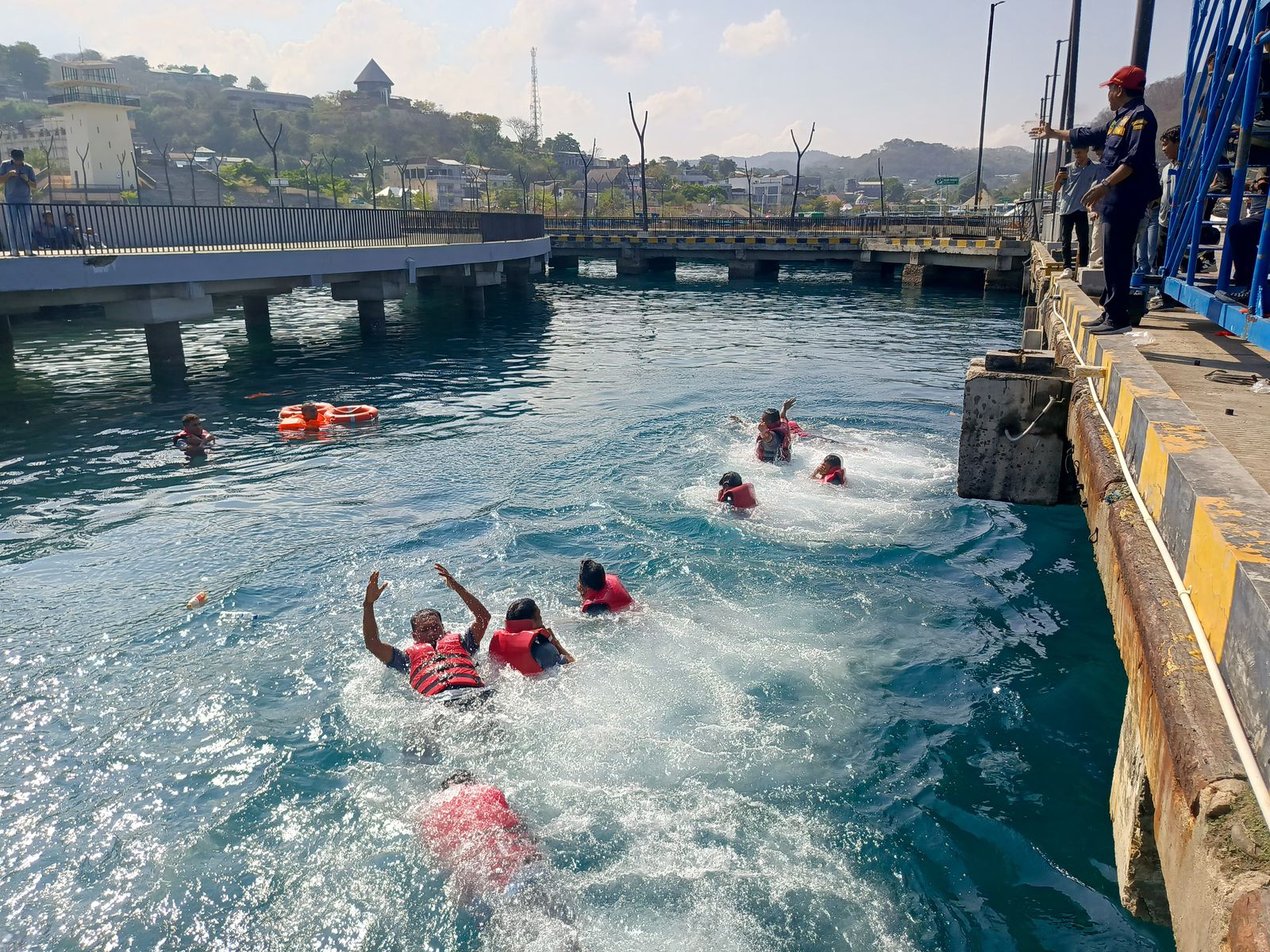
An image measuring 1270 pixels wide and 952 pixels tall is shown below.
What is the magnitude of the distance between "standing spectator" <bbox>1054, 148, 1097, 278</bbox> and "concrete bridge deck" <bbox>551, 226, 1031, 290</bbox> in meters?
25.3

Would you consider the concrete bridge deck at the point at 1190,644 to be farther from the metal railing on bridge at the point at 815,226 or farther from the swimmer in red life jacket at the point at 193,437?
the metal railing on bridge at the point at 815,226

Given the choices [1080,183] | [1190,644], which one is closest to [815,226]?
[1080,183]

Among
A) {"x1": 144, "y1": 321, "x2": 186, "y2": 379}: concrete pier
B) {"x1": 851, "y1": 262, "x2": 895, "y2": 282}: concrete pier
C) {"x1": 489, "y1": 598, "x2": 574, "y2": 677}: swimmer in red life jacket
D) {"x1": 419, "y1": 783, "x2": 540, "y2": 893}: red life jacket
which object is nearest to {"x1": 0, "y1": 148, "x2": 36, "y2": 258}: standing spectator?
{"x1": 144, "y1": 321, "x2": 186, "y2": 379}: concrete pier

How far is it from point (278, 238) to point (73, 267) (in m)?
6.84

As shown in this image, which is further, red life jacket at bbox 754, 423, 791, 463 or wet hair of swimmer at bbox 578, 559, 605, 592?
red life jacket at bbox 754, 423, 791, 463

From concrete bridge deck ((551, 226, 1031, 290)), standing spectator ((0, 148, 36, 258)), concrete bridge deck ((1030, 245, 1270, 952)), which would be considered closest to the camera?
concrete bridge deck ((1030, 245, 1270, 952))

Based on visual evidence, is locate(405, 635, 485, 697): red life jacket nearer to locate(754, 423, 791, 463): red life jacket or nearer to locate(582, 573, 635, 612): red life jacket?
locate(582, 573, 635, 612): red life jacket

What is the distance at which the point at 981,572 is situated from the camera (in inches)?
408

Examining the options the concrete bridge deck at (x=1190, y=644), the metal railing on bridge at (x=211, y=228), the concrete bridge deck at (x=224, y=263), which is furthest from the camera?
the concrete bridge deck at (x=224, y=263)

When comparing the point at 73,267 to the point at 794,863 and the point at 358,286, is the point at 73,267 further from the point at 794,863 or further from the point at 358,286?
the point at 794,863

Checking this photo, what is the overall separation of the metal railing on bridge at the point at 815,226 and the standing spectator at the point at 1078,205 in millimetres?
32739

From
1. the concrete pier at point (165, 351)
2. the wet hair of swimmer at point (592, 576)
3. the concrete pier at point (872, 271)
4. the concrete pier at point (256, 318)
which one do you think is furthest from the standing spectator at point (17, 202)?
the concrete pier at point (872, 271)

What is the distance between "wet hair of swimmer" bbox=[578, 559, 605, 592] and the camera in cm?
897

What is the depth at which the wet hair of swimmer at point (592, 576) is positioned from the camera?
8969 mm
